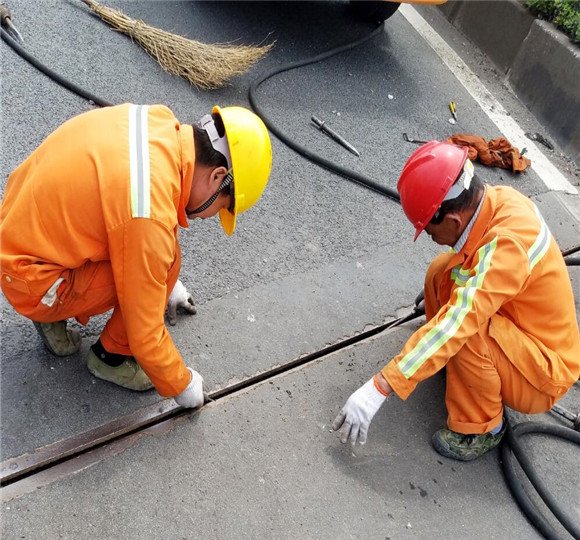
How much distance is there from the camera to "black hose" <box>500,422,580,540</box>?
2441 millimetres

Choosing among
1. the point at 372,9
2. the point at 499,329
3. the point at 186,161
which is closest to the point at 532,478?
the point at 499,329

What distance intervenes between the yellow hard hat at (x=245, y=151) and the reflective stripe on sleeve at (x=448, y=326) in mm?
825

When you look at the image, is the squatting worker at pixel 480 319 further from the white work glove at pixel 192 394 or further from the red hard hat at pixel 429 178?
the white work glove at pixel 192 394

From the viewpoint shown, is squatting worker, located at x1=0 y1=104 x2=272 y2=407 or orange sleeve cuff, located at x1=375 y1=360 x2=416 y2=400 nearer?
squatting worker, located at x1=0 y1=104 x2=272 y2=407

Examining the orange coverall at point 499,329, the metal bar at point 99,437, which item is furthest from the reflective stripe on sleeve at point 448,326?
the metal bar at point 99,437

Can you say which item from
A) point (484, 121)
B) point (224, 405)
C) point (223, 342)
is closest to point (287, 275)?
point (223, 342)

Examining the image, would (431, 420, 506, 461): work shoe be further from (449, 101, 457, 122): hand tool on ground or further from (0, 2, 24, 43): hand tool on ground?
(0, 2, 24, 43): hand tool on ground

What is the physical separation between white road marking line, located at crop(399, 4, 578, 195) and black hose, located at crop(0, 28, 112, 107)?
3.13 meters

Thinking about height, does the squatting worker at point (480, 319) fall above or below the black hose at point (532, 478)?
above

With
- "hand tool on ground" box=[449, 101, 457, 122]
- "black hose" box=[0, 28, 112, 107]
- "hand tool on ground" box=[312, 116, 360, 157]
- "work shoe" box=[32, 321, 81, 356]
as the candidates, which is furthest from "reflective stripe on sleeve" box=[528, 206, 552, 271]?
"hand tool on ground" box=[449, 101, 457, 122]

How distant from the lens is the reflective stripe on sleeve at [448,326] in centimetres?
222

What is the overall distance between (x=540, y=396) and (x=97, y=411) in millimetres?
1792

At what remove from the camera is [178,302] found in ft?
8.98

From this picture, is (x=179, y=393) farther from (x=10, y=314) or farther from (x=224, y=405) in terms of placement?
(x=10, y=314)
